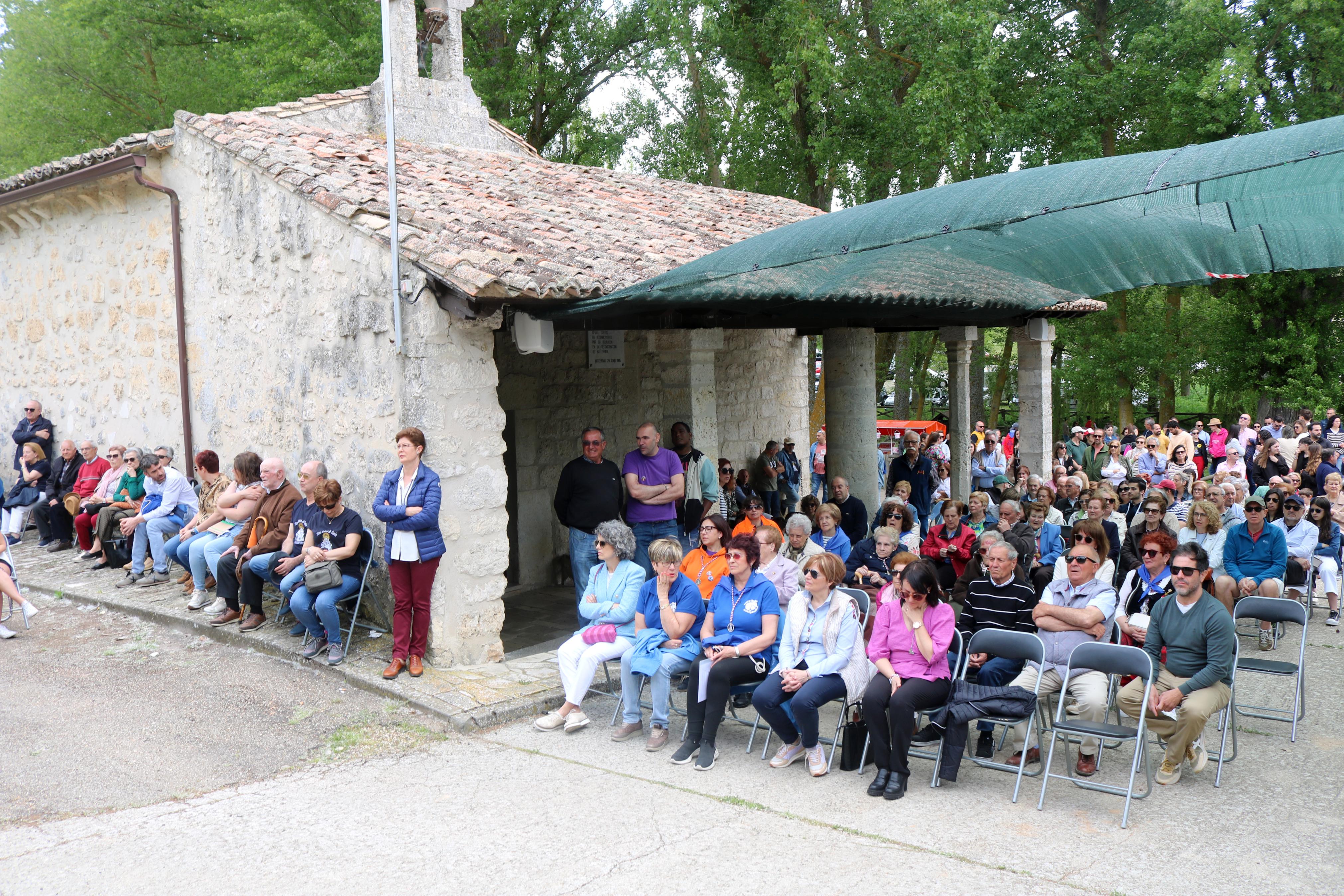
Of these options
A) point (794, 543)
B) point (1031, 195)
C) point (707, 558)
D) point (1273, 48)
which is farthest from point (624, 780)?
point (1273, 48)

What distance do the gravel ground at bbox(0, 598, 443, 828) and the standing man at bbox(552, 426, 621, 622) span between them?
1812mm

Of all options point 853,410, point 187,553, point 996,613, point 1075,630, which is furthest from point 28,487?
point 1075,630

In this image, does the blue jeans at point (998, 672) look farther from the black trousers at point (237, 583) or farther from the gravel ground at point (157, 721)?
the black trousers at point (237, 583)

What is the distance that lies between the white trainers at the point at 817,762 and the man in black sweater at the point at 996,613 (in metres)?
0.84

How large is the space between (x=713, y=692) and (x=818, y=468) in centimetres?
915

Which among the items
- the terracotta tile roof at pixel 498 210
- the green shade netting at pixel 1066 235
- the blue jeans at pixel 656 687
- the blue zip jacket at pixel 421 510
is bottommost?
the blue jeans at pixel 656 687

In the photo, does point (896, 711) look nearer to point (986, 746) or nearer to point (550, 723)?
point (986, 746)

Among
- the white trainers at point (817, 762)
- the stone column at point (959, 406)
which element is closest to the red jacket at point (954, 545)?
the white trainers at point (817, 762)

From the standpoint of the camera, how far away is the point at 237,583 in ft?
24.6

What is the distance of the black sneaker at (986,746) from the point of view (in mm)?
5215

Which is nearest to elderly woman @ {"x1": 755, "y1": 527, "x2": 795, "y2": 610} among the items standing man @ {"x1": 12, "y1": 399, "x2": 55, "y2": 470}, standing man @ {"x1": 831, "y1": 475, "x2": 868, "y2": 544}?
standing man @ {"x1": 831, "y1": 475, "x2": 868, "y2": 544}

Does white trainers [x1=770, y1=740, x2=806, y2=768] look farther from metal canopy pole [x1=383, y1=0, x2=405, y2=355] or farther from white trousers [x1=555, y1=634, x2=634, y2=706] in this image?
metal canopy pole [x1=383, y1=0, x2=405, y2=355]

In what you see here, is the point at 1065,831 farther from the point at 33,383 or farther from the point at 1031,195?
the point at 33,383

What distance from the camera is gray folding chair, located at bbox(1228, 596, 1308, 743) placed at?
5.41m
